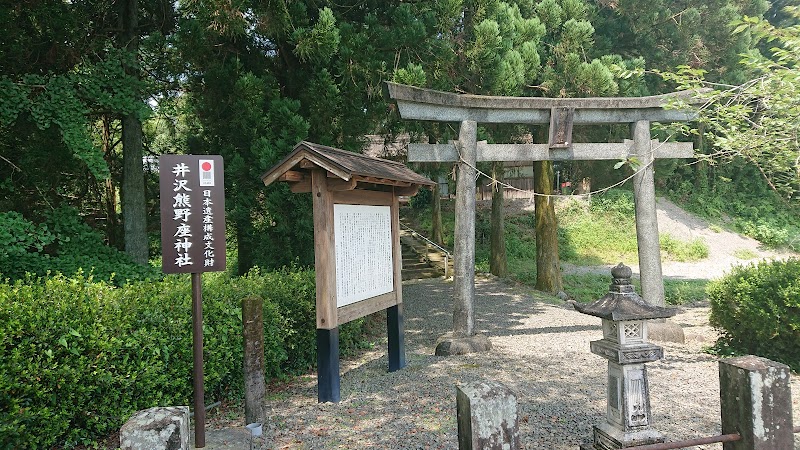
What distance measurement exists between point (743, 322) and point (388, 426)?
5.20 meters

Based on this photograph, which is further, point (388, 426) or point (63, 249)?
point (63, 249)

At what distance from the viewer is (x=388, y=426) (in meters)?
4.25

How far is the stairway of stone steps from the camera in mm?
15023

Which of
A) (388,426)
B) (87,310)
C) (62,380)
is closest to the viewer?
(62,380)

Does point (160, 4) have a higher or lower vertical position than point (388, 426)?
higher

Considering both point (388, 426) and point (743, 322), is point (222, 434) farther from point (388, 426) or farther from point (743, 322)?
point (743, 322)

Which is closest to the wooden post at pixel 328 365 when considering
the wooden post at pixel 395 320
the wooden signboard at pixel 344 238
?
the wooden signboard at pixel 344 238

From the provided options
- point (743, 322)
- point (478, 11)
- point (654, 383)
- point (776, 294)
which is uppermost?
point (478, 11)

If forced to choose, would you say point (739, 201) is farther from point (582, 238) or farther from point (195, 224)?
point (195, 224)

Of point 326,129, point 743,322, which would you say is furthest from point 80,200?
point 743,322

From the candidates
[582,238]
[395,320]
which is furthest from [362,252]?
[582,238]

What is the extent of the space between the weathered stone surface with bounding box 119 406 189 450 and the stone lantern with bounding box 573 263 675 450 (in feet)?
10.1

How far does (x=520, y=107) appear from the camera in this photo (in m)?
7.29

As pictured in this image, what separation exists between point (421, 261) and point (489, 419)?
14.1m
